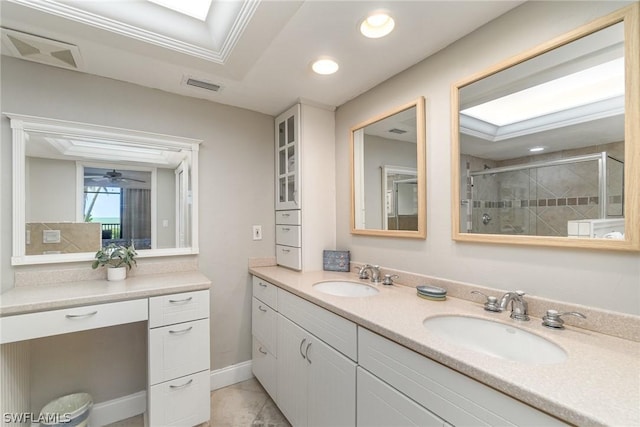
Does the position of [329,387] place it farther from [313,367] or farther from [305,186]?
[305,186]

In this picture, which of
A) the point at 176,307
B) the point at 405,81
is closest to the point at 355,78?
the point at 405,81

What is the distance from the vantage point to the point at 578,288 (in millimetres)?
1024

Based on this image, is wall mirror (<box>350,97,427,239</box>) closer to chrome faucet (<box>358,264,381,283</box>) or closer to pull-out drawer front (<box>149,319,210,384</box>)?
chrome faucet (<box>358,264,381,283</box>)

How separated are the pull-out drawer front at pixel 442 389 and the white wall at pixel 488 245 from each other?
611mm

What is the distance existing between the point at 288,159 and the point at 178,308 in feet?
4.41

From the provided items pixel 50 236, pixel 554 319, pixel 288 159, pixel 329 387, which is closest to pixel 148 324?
pixel 50 236

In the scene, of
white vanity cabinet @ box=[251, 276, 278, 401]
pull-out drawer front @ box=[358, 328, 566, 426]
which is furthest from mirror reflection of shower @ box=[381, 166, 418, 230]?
white vanity cabinet @ box=[251, 276, 278, 401]

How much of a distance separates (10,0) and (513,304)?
2.46 metres

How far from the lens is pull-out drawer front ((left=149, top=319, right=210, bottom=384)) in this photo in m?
1.55

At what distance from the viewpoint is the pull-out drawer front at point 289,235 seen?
83.7 inches

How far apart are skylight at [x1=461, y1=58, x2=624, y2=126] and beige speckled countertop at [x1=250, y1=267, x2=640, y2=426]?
0.87m

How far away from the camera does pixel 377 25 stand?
132 cm

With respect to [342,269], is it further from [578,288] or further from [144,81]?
[144,81]

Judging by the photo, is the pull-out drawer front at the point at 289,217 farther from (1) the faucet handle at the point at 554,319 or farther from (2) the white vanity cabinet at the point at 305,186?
(1) the faucet handle at the point at 554,319
